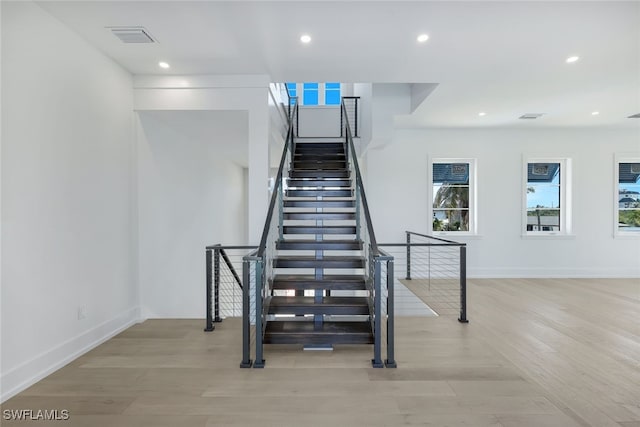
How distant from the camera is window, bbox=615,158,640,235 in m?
7.62

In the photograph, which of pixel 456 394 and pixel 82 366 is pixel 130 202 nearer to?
pixel 82 366

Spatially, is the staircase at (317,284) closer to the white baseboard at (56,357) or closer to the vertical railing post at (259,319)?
the vertical railing post at (259,319)

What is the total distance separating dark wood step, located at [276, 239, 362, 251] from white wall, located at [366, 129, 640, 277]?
3187mm

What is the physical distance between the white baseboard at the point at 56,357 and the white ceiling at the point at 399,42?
305 cm

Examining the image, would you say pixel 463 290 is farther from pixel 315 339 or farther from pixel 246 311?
pixel 246 311

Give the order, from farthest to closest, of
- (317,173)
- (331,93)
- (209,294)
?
(331,93) → (317,173) → (209,294)

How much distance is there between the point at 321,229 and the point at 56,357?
10.3 ft

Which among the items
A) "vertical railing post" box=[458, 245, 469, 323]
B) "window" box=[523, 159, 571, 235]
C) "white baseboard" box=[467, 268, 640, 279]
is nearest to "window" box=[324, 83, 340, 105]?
"window" box=[523, 159, 571, 235]

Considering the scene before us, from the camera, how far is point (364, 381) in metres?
2.89

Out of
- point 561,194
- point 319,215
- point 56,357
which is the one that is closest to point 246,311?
point 56,357

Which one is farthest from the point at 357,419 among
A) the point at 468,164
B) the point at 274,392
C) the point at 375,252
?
the point at 468,164

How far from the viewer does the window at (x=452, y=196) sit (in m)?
7.68

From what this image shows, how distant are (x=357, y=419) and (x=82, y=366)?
8.57ft

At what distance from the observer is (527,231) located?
7.61m
